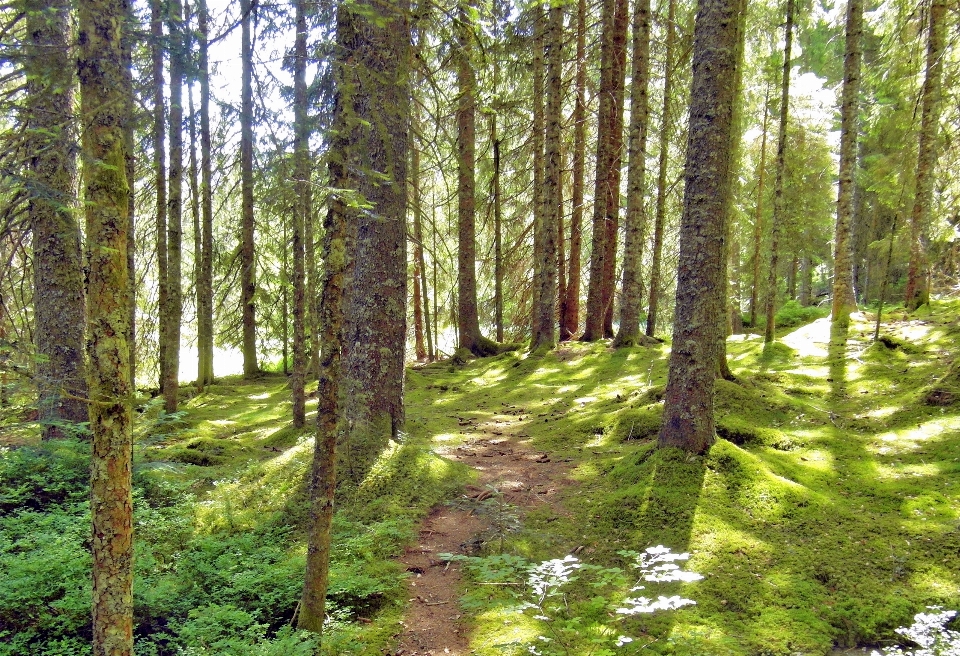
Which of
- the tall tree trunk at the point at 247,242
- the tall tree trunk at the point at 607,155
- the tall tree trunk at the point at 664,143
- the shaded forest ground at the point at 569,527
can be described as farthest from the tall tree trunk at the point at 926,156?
the tall tree trunk at the point at 247,242

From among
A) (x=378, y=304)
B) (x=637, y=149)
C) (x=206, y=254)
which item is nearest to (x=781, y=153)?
(x=637, y=149)

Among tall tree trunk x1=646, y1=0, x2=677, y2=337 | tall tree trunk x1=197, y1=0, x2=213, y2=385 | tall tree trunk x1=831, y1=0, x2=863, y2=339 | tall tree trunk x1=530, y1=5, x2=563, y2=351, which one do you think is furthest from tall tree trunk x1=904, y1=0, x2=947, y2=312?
tall tree trunk x1=197, y1=0, x2=213, y2=385

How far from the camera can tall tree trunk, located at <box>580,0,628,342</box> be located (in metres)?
12.3

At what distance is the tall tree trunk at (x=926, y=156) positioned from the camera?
33.4 ft

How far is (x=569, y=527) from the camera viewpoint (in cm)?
517

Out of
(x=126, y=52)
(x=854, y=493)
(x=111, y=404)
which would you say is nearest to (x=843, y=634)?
(x=854, y=493)

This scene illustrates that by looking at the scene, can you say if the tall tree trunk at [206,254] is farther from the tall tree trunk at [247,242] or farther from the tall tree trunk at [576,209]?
the tall tree trunk at [576,209]

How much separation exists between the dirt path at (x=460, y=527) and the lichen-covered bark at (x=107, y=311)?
1920 mm

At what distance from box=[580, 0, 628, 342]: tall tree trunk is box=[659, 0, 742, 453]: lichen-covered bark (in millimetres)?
7367

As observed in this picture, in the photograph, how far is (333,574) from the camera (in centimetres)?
431

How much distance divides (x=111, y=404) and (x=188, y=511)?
3.63 metres

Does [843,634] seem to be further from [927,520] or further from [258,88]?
[258,88]

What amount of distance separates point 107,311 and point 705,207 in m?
4.76

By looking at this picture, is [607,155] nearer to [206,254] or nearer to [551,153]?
[551,153]
